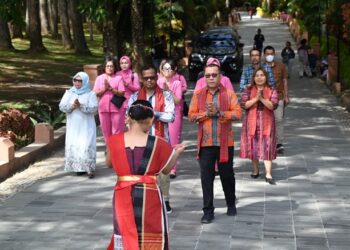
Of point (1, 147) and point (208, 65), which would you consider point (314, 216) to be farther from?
point (1, 147)

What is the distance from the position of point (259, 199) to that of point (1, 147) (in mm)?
3899

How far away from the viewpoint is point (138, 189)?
5.49 m

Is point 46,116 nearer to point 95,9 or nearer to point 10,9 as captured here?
point 95,9

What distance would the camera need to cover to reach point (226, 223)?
8.47m

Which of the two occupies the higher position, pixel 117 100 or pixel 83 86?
pixel 83 86

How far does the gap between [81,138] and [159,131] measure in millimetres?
2347

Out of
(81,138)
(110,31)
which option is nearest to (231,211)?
(81,138)

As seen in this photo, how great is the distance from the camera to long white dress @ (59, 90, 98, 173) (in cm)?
1097

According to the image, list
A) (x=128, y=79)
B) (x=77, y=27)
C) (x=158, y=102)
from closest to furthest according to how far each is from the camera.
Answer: (x=158, y=102)
(x=128, y=79)
(x=77, y=27)

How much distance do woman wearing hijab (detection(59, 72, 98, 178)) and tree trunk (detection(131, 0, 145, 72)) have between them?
10847 mm

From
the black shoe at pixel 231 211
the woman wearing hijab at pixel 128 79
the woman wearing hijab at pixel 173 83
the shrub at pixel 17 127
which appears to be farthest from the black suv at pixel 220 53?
the black shoe at pixel 231 211

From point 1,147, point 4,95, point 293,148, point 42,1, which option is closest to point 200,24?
point 42,1

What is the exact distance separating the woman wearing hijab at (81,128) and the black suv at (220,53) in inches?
593

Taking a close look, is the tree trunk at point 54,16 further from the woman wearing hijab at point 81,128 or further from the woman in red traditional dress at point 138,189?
the woman in red traditional dress at point 138,189
